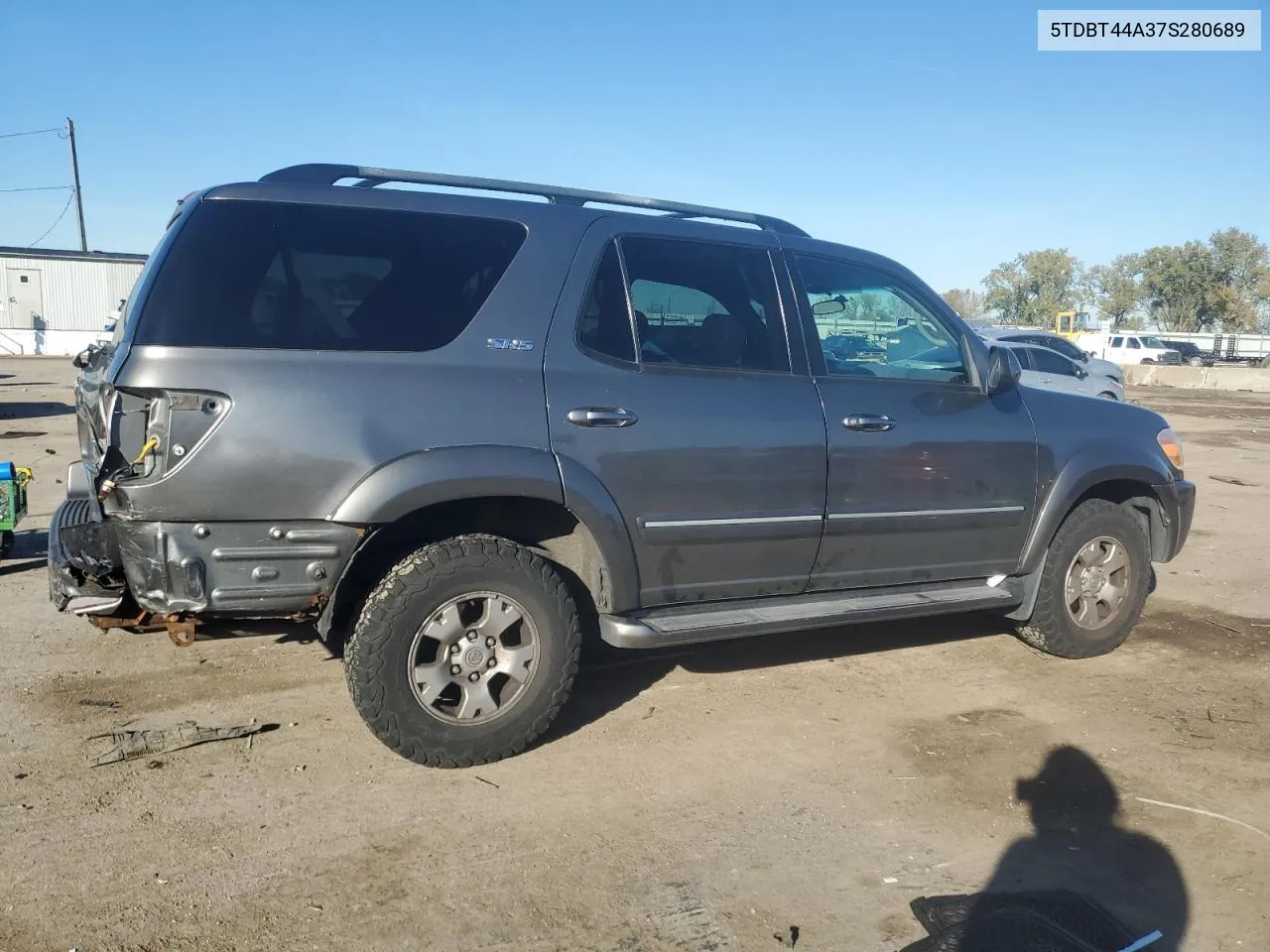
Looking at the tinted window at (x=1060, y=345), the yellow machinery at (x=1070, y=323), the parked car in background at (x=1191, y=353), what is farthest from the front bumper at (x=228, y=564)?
the parked car in background at (x=1191, y=353)

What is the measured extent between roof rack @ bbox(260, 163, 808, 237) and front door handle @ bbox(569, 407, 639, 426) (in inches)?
37.7

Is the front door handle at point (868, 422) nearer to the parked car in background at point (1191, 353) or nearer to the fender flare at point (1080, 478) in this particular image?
the fender flare at point (1080, 478)

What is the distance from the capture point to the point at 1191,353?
4956 cm

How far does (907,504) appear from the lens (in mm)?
4543

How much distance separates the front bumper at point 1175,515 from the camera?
5.40 m

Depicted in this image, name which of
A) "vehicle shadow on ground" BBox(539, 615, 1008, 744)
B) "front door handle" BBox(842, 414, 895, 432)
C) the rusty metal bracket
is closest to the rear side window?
the rusty metal bracket

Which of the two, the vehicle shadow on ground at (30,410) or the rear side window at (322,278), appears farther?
the vehicle shadow on ground at (30,410)

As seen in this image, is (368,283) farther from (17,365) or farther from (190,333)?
(17,365)

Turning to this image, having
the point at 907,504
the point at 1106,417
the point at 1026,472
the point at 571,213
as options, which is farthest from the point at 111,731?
the point at 1106,417

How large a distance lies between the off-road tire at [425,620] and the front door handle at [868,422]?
1.46m

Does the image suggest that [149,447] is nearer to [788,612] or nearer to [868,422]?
[788,612]

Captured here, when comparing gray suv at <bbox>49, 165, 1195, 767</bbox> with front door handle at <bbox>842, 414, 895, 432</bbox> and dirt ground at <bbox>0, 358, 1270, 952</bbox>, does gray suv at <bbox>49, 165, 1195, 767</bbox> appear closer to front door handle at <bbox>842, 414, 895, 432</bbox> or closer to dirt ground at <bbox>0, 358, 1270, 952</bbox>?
front door handle at <bbox>842, 414, 895, 432</bbox>

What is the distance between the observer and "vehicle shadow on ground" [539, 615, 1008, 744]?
456 centimetres

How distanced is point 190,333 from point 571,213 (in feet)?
5.04
